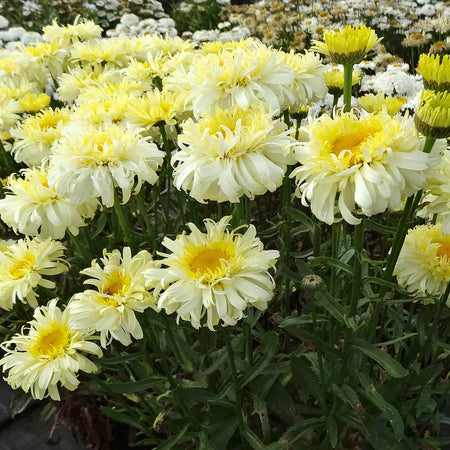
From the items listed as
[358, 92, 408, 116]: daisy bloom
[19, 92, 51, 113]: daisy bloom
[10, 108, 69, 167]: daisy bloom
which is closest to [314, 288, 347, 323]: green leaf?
[358, 92, 408, 116]: daisy bloom

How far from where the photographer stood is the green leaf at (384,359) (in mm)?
1083

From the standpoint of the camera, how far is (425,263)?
4.19ft

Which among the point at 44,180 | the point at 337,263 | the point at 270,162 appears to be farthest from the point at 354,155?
the point at 44,180

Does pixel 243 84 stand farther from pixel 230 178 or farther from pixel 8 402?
pixel 8 402

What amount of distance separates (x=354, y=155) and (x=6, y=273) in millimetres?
1005

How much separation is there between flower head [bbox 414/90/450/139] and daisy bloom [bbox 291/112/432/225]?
0.02 metres

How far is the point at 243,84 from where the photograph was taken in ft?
3.83

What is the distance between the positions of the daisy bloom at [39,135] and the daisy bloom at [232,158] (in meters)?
0.81

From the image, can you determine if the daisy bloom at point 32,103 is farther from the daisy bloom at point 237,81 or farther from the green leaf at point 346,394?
the green leaf at point 346,394

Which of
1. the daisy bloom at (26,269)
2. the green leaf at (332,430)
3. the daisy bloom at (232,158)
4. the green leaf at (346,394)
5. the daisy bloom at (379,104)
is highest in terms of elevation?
the daisy bloom at (232,158)

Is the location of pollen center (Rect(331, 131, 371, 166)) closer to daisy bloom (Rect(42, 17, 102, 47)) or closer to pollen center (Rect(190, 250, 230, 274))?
pollen center (Rect(190, 250, 230, 274))

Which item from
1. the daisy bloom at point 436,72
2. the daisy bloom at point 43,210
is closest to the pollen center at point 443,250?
the daisy bloom at point 436,72

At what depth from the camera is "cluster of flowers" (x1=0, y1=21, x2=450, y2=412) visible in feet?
2.89

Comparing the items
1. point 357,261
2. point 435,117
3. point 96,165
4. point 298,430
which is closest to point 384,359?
point 357,261
